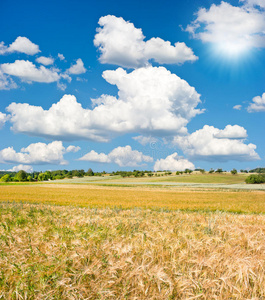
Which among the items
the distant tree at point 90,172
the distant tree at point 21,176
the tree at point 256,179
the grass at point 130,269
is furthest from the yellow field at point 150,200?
the distant tree at point 90,172

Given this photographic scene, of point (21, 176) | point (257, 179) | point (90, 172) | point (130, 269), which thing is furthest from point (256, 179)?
point (21, 176)

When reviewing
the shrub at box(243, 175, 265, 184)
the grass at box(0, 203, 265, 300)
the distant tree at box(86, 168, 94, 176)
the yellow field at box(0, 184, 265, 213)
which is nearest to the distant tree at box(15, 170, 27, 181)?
the distant tree at box(86, 168, 94, 176)

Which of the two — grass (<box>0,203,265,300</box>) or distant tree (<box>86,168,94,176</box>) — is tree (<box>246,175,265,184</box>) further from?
grass (<box>0,203,265,300</box>)

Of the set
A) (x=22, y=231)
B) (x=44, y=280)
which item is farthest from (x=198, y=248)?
(x=22, y=231)

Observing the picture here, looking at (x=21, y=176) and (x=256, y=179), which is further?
(x=21, y=176)

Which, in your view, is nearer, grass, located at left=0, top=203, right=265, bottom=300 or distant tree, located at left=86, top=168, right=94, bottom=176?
grass, located at left=0, top=203, right=265, bottom=300

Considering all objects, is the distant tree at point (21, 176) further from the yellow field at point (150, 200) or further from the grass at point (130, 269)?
the grass at point (130, 269)

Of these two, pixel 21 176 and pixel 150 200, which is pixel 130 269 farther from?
pixel 21 176

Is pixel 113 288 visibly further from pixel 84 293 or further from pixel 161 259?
pixel 161 259

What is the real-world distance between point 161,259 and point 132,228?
102 inches

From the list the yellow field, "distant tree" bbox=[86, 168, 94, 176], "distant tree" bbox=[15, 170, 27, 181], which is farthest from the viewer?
"distant tree" bbox=[86, 168, 94, 176]

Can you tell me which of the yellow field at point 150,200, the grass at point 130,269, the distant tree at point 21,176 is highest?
the grass at point 130,269

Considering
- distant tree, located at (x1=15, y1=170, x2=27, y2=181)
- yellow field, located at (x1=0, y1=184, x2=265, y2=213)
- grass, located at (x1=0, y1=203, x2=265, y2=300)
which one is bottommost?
distant tree, located at (x1=15, y1=170, x2=27, y2=181)

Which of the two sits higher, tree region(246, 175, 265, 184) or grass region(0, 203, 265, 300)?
grass region(0, 203, 265, 300)
